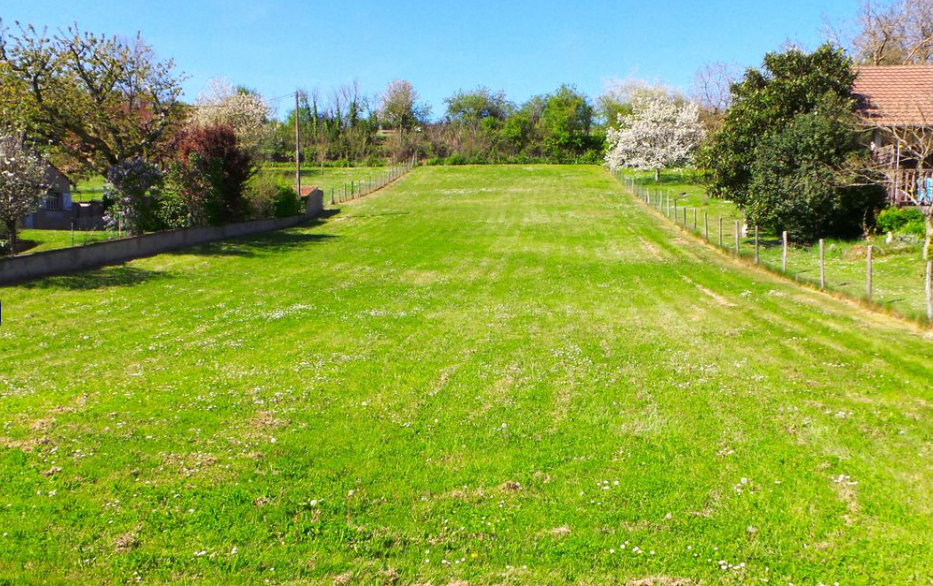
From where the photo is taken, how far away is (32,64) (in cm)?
3047

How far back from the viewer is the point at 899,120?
30734 millimetres

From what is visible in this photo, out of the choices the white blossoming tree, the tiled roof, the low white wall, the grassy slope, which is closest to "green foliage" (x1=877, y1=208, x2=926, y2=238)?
the grassy slope

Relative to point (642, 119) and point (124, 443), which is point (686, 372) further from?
point (642, 119)

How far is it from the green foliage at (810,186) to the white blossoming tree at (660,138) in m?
37.4

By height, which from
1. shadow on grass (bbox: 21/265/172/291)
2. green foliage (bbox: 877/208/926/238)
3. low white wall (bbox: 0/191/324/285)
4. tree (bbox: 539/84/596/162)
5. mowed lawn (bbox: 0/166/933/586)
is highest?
tree (bbox: 539/84/596/162)

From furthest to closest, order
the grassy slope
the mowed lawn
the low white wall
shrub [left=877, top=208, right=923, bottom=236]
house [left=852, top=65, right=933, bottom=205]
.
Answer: house [left=852, top=65, right=933, bottom=205]
shrub [left=877, top=208, right=923, bottom=236]
the low white wall
the grassy slope
the mowed lawn

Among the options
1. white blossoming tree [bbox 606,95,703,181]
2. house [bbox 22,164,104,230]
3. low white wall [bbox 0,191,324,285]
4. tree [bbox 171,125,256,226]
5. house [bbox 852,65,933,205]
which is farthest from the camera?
white blossoming tree [bbox 606,95,703,181]

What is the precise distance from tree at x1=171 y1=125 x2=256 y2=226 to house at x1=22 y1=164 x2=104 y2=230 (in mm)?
7838

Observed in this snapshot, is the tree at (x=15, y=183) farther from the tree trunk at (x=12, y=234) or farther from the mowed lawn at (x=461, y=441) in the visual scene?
the mowed lawn at (x=461, y=441)

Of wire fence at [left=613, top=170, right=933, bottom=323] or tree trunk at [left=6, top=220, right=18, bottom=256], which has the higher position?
tree trunk at [left=6, top=220, right=18, bottom=256]

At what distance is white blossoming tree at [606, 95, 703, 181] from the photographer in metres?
66.7

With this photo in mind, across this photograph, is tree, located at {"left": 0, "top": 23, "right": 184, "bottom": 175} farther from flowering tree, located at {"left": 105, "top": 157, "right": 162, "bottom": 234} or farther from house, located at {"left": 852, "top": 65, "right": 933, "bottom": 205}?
house, located at {"left": 852, "top": 65, "right": 933, "bottom": 205}

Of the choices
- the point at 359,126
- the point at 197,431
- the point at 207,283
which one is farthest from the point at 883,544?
the point at 359,126

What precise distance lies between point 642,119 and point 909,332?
59355 millimetres
